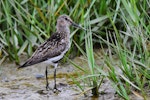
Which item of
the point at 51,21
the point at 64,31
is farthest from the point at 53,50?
the point at 51,21

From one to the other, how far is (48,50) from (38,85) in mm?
472

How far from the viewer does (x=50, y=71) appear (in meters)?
7.21

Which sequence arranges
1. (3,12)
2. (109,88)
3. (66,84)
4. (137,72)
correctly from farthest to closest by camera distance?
1. (3,12)
2. (66,84)
3. (109,88)
4. (137,72)

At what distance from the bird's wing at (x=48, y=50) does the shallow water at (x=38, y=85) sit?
12.8 inches

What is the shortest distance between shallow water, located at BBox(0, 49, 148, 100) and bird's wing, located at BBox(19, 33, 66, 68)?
1.07 ft

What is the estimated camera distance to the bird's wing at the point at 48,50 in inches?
254

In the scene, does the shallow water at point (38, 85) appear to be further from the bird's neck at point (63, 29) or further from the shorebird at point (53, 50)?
the bird's neck at point (63, 29)

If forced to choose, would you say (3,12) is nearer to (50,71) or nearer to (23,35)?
(23,35)

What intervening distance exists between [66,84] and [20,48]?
1002mm

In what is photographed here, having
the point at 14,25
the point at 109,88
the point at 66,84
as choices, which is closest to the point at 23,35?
the point at 14,25

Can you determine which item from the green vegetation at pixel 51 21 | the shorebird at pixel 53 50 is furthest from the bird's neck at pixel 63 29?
the green vegetation at pixel 51 21

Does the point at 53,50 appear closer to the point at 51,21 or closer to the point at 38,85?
A: the point at 38,85

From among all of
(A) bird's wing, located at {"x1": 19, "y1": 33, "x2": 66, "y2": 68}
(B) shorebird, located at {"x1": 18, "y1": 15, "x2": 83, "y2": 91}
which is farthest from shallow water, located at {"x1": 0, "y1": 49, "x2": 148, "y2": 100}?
(A) bird's wing, located at {"x1": 19, "y1": 33, "x2": 66, "y2": 68}

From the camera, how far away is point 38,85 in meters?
6.70
